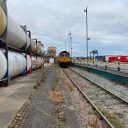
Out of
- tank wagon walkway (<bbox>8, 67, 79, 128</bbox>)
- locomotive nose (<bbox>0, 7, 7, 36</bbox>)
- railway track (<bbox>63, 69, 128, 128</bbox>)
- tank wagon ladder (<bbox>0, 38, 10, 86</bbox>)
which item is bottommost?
railway track (<bbox>63, 69, 128, 128</bbox>)

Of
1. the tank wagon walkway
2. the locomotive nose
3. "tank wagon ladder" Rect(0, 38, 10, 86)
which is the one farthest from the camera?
"tank wagon ladder" Rect(0, 38, 10, 86)

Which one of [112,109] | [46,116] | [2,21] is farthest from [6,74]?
[46,116]

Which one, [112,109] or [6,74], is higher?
[6,74]

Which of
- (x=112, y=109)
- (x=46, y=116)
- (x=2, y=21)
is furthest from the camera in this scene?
(x=2, y=21)

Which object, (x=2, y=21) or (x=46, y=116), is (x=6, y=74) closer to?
(x=2, y=21)

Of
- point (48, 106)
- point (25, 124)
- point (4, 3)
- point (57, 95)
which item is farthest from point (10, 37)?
point (25, 124)

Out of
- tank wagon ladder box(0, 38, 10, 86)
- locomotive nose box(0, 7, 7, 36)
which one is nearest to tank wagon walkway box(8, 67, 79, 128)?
locomotive nose box(0, 7, 7, 36)

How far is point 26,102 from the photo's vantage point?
1416cm

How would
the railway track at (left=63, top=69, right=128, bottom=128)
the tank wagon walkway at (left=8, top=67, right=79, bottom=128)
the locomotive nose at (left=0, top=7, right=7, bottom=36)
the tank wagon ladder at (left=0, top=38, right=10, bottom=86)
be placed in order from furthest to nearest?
the tank wagon ladder at (left=0, top=38, right=10, bottom=86) → the locomotive nose at (left=0, top=7, right=7, bottom=36) → the railway track at (left=63, top=69, right=128, bottom=128) → the tank wagon walkway at (left=8, top=67, right=79, bottom=128)


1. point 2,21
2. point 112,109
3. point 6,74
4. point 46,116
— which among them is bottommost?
point 112,109

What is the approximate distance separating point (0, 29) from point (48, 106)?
8.00 metres

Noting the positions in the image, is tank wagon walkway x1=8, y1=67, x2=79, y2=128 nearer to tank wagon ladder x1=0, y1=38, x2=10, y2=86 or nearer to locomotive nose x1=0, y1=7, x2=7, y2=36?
locomotive nose x1=0, y1=7, x2=7, y2=36

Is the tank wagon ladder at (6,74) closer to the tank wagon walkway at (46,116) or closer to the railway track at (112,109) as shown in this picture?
the railway track at (112,109)

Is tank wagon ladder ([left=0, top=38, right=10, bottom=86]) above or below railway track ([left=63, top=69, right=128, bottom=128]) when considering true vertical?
above
